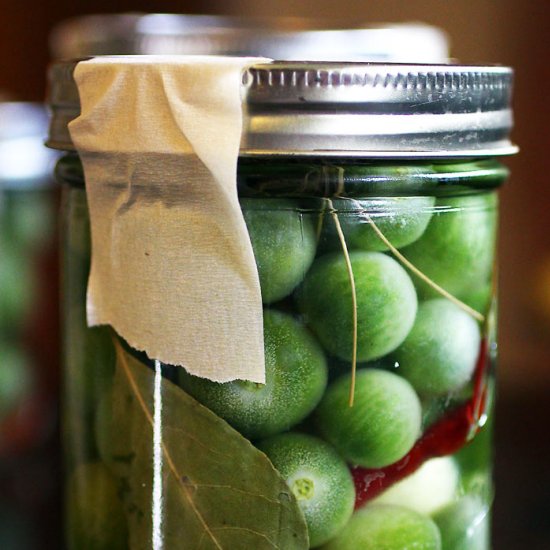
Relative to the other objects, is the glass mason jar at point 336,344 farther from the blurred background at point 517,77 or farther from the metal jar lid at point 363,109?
the blurred background at point 517,77

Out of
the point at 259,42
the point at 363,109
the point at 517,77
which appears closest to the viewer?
the point at 363,109

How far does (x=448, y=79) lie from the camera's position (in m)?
0.34

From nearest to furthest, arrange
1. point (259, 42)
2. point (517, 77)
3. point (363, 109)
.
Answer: point (363, 109) → point (259, 42) → point (517, 77)

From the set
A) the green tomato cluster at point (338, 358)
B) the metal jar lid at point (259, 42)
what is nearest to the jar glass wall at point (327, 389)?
the green tomato cluster at point (338, 358)

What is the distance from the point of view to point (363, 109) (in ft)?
1.07

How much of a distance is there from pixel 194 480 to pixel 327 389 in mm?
63

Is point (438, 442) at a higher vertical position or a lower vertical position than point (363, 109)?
lower

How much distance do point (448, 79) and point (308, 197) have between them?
0.23 feet

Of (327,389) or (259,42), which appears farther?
(259,42)

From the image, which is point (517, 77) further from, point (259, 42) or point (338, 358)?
point (338, 358)

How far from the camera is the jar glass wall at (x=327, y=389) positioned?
330mm

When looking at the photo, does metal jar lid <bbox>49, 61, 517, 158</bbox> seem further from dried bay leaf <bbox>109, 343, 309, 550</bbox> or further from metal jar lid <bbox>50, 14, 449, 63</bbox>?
metal jar lid <bbox>50, 14, 449, 63</bbox>

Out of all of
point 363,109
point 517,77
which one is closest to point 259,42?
point 517,77

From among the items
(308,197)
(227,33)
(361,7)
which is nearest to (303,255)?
(308,197)
